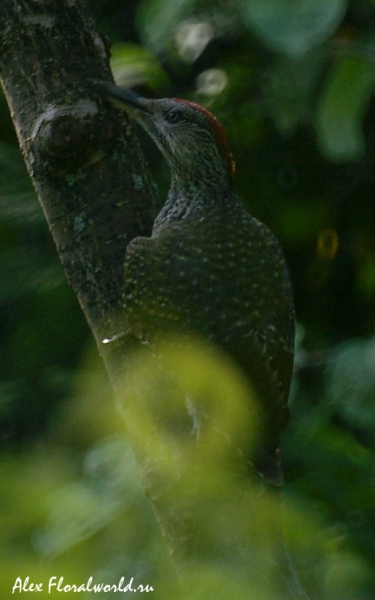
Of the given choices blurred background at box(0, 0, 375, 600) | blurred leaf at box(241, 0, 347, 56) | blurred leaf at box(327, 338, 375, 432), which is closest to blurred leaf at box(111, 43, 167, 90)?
blurred background at box(0, 0, 375, 600)

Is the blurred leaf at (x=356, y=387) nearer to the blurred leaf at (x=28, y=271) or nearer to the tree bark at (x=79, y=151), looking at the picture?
the tree bark at (x=79, y=151)

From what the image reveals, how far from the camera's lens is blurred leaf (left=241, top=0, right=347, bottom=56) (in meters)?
1.93

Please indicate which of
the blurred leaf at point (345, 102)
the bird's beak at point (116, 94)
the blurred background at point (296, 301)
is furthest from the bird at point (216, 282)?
the blurred leaf at point (345, 102)

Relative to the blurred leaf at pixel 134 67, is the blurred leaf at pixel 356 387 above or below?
below

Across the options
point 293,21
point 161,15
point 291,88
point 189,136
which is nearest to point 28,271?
point 189,136

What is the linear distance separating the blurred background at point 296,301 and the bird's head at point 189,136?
0.14 m

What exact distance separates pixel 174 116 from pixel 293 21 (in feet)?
4.03

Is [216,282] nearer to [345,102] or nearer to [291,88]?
[345,102]

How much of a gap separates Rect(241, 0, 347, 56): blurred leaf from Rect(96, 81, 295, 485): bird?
465 millimetres

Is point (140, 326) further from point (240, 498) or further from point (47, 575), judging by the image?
point (47, 575)

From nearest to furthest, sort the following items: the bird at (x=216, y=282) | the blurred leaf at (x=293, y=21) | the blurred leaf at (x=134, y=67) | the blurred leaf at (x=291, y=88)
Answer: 1. the blurred leaf at (x=293, y=21)
2. the bird at (x=216, y=282)
3. the blurred leaf at (x=291, y=88)
4. the blurred leaf at (x=134, y=67)

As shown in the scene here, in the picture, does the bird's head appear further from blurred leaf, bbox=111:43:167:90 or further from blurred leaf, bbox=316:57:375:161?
blurred leaf, bbox=316:57:375:161

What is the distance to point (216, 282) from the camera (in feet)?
8.63

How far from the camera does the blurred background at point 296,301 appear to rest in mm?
1622
